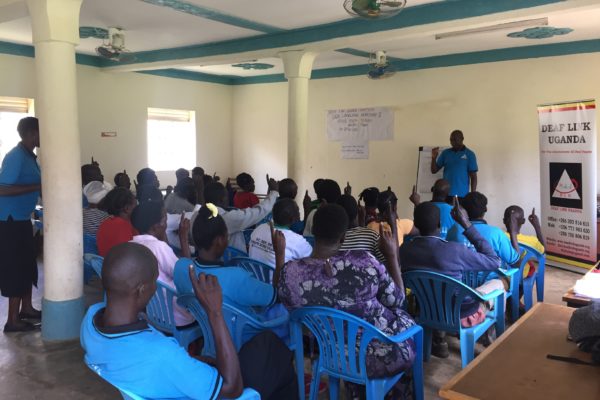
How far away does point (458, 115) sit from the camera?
703cm

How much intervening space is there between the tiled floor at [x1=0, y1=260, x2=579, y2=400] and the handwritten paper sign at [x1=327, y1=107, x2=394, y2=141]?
15.8 feet

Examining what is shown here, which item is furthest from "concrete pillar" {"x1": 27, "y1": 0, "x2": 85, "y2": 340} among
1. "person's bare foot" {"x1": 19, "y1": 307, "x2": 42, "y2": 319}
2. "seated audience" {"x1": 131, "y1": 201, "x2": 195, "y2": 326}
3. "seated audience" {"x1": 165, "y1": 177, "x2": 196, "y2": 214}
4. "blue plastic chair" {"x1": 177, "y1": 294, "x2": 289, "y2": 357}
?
"blue plastic chair" {"x1": 177, "y1": 294, "x2": 289, "y2": 357}

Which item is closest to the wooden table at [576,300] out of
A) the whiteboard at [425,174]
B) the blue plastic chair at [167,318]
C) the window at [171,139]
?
the blue plastic chair at [167,318]

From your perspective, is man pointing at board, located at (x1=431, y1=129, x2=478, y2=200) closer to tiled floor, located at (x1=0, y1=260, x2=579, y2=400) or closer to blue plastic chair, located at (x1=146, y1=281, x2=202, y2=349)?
tiled floor, located at (x1=0, y1=260, x2=579, y2=400)

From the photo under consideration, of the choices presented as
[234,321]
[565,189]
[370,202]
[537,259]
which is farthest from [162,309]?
[565,189]

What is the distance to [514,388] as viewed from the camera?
4.38 ft

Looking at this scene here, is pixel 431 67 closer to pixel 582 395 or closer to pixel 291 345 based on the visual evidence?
pixel 291 345

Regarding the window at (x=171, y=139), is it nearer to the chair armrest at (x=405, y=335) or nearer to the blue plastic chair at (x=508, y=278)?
the blue plastic chair at (x=508, y=278)

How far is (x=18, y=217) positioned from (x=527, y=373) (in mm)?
3466

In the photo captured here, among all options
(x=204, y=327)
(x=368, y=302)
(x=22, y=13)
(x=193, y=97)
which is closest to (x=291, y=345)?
(x=204, y=327)

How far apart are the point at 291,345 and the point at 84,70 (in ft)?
20.7

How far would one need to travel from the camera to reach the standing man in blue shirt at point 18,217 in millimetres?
3535

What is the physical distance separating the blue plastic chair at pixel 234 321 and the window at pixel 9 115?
5679mm

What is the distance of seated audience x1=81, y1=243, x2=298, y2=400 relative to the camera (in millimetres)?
1432
